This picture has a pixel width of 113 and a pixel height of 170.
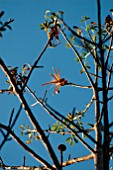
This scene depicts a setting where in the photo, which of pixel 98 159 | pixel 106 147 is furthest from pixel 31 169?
pixel 106 147

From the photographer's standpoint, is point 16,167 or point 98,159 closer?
point 98,159

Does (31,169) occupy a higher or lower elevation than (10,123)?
lower

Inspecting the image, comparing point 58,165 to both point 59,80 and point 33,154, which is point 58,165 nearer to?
point 33,154

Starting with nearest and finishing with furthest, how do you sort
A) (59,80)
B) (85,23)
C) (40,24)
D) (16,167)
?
(16,167) → (59,80) → (40,24) → (85,23)

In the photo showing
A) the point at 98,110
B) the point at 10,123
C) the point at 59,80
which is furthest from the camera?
the point at 59,80

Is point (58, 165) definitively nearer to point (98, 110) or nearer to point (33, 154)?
point (33, 154)

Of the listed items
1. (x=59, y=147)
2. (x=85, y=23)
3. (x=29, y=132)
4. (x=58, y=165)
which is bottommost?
(x=58, y=165)

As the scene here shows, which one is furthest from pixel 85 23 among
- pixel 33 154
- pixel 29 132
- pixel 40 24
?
pixel 33 154

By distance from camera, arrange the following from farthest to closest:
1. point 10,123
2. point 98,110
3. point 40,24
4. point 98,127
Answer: point 40,24, point 98,110, point 98,127, point 10,123

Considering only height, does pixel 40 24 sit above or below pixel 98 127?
above
